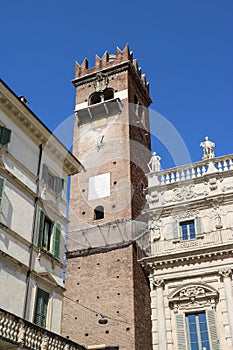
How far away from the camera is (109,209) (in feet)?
88.4

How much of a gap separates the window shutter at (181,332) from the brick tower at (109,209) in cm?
407

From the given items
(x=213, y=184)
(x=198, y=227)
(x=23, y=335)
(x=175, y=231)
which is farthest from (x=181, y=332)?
Result: (x=23, y=335)

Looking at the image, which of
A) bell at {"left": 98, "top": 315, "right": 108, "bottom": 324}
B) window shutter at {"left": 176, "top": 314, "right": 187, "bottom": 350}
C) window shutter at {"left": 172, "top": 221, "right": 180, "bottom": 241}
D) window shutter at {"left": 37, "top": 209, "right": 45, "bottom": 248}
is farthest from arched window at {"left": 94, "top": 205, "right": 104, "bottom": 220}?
window shutter at {"left": 37, "top": 209, "right": 45, "bottom": 248}

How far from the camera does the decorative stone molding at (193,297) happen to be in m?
18.7

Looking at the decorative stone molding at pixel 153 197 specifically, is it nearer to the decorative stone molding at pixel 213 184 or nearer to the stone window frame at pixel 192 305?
the decorative stone molding at pixel 213 184

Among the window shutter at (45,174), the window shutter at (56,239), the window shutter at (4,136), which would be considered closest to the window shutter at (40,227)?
the window shutter at (56,239)

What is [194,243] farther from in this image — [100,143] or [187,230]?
[100,143]

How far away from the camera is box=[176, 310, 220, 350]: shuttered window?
17906 mm

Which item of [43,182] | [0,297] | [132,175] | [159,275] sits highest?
[132,175]

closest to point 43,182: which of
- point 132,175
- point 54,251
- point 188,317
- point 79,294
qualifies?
point 54,251

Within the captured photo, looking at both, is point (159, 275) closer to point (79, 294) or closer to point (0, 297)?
point (79, 294)

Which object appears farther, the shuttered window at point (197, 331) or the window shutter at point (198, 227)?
the window shutter at point (198, 227)

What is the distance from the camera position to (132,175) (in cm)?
2814

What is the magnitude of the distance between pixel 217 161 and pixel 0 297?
1277 centimetres
